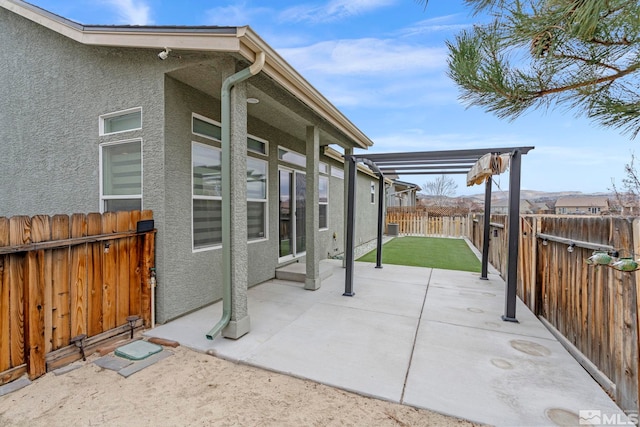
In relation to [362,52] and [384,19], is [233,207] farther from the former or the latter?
[362,52]

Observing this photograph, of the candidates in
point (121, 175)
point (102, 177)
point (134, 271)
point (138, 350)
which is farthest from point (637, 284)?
point (102, 177)

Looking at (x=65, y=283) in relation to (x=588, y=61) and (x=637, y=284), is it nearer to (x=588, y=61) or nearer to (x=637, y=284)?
(x=637, y=284)

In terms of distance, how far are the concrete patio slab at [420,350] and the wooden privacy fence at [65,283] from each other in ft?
2.07

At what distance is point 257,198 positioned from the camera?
5.82 m

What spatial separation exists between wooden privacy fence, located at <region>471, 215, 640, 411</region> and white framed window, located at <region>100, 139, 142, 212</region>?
5.24m

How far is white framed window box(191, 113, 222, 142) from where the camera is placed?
168 inches

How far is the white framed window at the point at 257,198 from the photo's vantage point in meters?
5.58

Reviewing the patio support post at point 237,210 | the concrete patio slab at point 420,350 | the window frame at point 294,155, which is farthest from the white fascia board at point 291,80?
the concrete patio slab at point 420,350

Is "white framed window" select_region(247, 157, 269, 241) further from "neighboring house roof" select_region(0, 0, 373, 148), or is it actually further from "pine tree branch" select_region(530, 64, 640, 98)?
"pine tree branch" select_region(530, 64, 640, 98)

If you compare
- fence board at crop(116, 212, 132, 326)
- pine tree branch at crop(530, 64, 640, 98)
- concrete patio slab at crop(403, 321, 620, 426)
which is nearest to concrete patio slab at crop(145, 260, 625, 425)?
concrete patio slab at crop(403, 321, 620, 426)

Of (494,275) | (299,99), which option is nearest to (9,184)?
(299,99)

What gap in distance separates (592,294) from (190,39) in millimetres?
4892

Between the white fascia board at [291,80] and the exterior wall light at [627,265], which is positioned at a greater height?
the white fascia board at [291,80]

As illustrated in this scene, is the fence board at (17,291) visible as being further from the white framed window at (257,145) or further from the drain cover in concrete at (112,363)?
→ the white framed window at (257,145)
